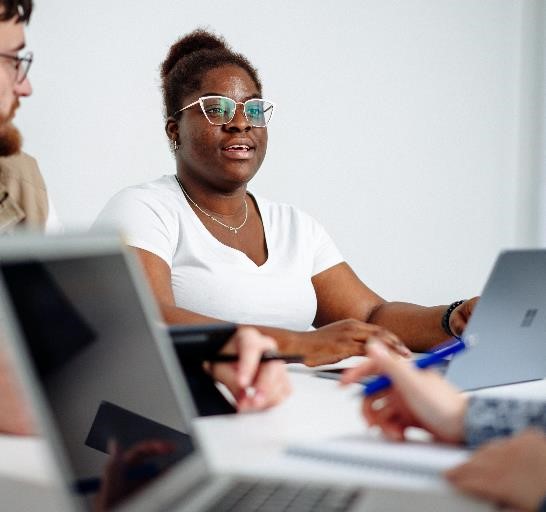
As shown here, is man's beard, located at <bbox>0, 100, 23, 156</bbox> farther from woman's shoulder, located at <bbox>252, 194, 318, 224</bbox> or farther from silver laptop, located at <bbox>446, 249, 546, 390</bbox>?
silver laptop, located at <bbox>446, 249, 546, 390</bbox>

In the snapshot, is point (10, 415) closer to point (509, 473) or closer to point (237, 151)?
point (509, 473)

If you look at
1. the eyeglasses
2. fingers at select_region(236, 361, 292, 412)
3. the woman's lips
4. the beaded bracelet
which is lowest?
the beaded bracelet

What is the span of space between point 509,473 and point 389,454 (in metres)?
0.12

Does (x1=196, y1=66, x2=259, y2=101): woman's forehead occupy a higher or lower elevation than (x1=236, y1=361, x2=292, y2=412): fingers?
higher

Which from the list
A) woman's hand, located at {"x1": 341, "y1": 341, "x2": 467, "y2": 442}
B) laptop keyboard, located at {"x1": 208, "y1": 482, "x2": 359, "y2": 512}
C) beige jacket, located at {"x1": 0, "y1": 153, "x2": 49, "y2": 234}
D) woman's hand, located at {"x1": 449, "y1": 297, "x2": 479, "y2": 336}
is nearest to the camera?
laptop keyboard, located at {"x1": 208, "y1": 482, "x2": 359, "y2": 512}

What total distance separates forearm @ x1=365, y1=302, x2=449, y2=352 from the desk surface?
0.54 metres

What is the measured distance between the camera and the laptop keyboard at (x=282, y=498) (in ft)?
2.22

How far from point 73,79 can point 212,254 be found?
1.01 meters

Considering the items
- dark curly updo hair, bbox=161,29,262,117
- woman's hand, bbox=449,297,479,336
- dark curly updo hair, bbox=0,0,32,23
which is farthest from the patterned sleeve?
dark curly updo hair, bbox=0,0,32,23

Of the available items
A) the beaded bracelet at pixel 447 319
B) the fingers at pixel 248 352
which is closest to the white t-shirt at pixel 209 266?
the beaded bracelet at pixel 447 319

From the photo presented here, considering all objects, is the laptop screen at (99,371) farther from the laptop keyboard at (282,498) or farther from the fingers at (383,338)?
the fingers at (383,338)

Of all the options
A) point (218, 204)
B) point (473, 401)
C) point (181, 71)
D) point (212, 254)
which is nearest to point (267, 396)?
point (473, 401)

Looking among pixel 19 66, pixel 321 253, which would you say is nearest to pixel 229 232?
pixel 321 253

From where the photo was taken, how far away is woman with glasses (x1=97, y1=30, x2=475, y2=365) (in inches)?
75.2
